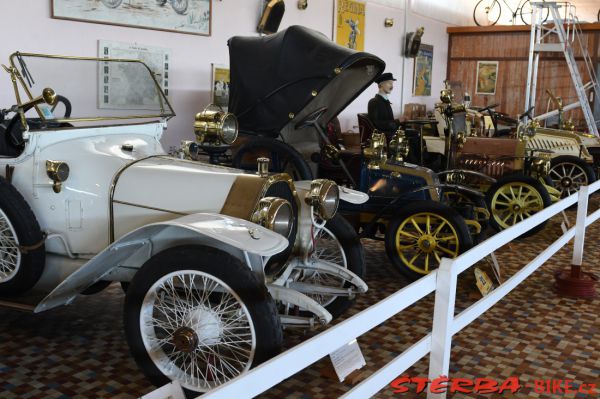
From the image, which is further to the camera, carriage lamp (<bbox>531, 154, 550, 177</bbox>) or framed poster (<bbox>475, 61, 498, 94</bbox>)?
framed poster (<bbox>475, 61, 498, 94</bbox>)

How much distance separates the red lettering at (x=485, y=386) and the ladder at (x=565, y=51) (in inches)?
361

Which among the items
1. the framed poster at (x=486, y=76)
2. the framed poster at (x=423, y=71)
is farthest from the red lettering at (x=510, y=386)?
the framed poster at (x=486, y=76)

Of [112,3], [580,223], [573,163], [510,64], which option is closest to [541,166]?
[573,163]

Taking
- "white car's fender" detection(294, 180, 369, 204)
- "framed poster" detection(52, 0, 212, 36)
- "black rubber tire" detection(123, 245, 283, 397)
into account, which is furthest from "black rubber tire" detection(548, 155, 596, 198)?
"black rubber tire" detection(123, 245, 283, 397)

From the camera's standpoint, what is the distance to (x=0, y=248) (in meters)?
3.36

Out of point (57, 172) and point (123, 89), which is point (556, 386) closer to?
point (57, 172)

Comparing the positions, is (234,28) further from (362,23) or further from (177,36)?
(362,23)

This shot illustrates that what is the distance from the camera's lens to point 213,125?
3939 mm

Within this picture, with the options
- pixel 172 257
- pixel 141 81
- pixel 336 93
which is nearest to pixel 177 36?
pixel 336 93

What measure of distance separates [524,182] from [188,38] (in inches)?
164

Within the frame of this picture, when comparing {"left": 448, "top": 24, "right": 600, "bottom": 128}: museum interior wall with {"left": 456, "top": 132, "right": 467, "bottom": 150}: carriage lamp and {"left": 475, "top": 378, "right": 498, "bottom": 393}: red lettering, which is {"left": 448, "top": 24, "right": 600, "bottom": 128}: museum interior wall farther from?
{"left": 475, "top": 378, "right": 498, "bottom": 393}: red lettering

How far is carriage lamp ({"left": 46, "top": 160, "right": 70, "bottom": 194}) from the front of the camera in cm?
323

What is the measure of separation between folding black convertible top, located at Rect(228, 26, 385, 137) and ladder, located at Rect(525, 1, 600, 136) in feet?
22.4

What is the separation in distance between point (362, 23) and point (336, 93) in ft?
18.3
